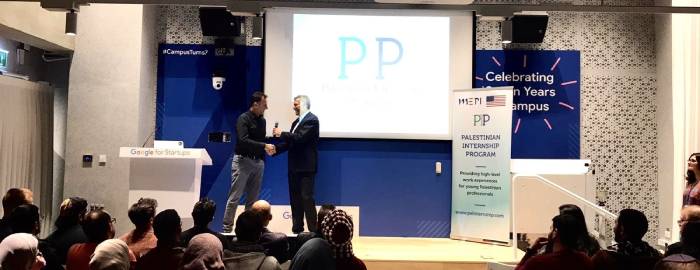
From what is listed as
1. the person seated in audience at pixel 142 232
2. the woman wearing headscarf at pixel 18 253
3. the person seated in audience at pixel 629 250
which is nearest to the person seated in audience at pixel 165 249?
the person seated in audience at pixel 142 232

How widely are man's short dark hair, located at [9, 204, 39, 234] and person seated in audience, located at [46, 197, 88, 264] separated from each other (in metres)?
0.17

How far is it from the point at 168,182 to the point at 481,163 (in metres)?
3.61

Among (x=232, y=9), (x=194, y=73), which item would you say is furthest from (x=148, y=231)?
(x=194, y=73)

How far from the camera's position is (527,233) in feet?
24.2

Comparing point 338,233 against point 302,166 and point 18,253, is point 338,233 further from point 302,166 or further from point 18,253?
point 302,166

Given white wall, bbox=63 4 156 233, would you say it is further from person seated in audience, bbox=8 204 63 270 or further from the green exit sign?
person seated in audience, bbox=8 204 63 270

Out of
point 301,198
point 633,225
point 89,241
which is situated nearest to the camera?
point 633,225

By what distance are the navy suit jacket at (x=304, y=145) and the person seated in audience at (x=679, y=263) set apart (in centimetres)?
456

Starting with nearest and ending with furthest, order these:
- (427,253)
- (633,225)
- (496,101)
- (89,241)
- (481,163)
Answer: (633,225)
(89,241)
(427,253)
(496,101)
(481,163)

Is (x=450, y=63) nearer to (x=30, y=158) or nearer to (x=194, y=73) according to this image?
(x=194, y=73)

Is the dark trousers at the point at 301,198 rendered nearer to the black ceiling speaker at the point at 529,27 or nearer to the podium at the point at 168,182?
the podium at the point at 168,182

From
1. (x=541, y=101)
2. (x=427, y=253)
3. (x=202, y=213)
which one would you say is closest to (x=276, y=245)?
(x=202, y=213)

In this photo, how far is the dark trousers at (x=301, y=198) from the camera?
7.36 metres

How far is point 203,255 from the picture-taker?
135 inches
